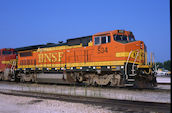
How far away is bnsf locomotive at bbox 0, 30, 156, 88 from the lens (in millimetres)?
11297

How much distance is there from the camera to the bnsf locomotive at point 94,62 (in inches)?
445

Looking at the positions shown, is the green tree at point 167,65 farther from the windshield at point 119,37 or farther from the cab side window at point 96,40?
the cab side window at point 96,40

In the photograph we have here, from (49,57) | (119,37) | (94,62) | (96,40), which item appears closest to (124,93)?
(94,62)

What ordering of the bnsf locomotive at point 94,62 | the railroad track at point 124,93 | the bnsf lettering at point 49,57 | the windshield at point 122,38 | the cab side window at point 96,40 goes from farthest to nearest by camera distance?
1. the bnsf lettering at point 49,57
2. the cab side window at point 96,40
3. the windshield at point 122,38
4. the bnsf locomotive at point 94,62
5. the railroad track at point 124,93

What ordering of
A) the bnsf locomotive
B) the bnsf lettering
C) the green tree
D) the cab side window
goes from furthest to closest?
the green tree
the bnsf lettering
the cab side window
the bnsf locomotive

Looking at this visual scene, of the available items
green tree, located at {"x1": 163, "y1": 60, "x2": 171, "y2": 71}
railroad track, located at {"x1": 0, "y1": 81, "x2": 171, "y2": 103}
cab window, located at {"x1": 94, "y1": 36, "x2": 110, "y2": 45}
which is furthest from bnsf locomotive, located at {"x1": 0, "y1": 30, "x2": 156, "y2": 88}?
green tree, located at {"x1": 163, "y1": 60, "x2": 171, "y2": 71}

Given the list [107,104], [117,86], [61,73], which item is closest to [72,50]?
[61,73]

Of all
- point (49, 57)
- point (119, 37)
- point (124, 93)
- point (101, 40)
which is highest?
point (119, 37)

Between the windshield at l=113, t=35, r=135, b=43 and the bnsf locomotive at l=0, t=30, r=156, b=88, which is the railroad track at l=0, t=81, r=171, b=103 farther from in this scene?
the windshield at l=113, t=35, r=135, b=43

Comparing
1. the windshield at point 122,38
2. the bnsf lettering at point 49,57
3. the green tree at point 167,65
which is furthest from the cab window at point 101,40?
the green tree at point 167,65

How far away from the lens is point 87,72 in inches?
526

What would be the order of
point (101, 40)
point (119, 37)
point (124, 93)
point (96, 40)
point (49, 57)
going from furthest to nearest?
point (49, 57)
point (96, 40)
point (101, 40)
point (119, 37)
point (124, 93)

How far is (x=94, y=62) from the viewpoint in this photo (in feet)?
42.0

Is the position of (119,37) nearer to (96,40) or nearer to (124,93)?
(96,40)
